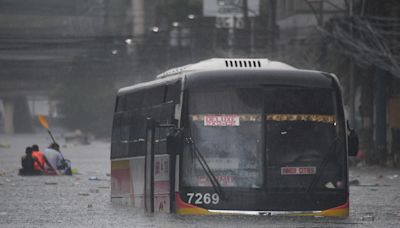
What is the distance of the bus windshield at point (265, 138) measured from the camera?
19.1 m

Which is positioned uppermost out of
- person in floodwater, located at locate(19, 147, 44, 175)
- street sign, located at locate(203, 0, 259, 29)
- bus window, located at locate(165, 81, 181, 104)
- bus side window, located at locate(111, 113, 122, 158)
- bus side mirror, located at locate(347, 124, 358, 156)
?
street sign, located at locate(203, 0, 259, 29)

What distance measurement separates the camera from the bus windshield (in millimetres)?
19125

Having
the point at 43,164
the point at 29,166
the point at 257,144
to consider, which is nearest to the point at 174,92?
the point at 257,144

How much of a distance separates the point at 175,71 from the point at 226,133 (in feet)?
9.01

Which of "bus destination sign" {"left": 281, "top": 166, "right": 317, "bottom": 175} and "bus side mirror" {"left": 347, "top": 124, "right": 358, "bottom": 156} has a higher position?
"bus side mirror" {"left": 347, "top": 124, "right": 358, "bottom": 156}

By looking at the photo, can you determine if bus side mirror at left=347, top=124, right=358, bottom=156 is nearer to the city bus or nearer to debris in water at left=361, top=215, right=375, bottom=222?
the city bus

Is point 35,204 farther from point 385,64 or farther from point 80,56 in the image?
point 80,56

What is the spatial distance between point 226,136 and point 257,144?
1.48ft

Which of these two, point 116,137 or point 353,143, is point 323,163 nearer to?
point 353,143

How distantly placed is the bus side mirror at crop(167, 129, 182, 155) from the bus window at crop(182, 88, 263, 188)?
23 centimetres

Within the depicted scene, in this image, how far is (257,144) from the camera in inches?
757

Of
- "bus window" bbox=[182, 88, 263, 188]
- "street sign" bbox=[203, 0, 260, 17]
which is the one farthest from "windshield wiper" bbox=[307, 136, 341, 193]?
"street sign" bbox=[203, 0, 260, 17]

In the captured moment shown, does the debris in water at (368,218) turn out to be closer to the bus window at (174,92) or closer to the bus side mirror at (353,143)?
the bus side mirror at (353,143)

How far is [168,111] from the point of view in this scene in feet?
66.6
